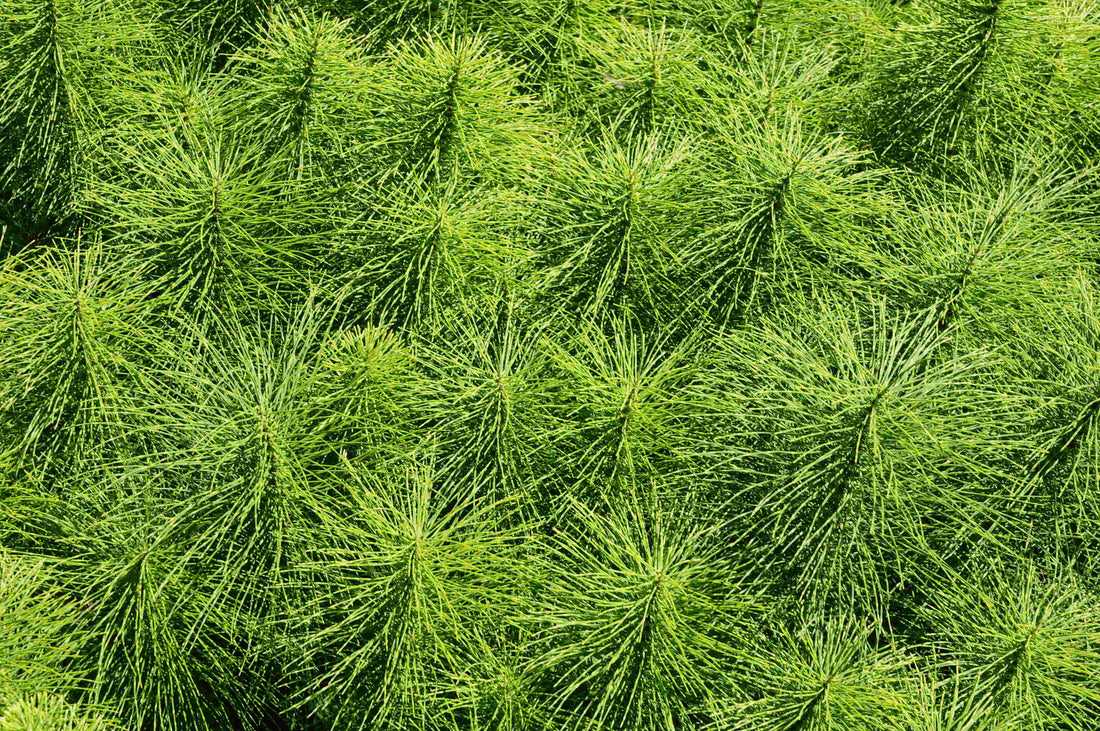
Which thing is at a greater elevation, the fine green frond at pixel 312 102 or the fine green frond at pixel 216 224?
the fine green frond at pixel 312 102

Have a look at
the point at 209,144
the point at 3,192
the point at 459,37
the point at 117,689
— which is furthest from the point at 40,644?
the point at 459,37

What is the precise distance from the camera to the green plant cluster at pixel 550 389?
1187 millimetres

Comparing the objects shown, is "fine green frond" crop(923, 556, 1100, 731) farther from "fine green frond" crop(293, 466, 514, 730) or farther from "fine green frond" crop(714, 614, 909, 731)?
"fine green frond" crop(293, 466, 514, 730)

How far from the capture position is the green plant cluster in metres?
1.19

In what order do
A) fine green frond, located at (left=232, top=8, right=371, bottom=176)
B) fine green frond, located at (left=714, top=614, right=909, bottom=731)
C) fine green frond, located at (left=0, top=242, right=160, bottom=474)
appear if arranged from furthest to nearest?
fine green frond, located at (left=232, top=8, right=371, bottom=176) → fine green frond, located at (left=0, top=242, right=160, bottom=474) → fine green frond, located at (left=714, top=614, right=909, bottom=731)

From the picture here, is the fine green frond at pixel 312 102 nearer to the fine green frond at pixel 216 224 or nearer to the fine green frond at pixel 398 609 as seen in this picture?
the fine green frond at pixel 216 224

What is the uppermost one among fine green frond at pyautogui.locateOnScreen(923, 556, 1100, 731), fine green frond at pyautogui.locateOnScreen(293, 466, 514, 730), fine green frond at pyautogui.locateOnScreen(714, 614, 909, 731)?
fine green frond at pyautogui.locateOnScreen(923, 556, 1100, 731)

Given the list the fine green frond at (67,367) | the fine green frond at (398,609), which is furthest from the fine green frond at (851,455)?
the fine green frond at (67,367)

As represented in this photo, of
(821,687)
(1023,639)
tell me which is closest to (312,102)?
(821,687)

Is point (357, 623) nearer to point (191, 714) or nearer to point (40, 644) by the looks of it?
point (191, 714)

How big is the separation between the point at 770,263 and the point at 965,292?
25 centimetres

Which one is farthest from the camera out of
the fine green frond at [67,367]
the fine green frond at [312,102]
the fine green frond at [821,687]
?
the fine green frond at [312,102]

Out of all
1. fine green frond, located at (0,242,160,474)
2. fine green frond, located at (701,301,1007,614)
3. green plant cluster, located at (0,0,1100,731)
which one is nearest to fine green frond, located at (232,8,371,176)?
green plant cluster, located at (0,0,1100,731)

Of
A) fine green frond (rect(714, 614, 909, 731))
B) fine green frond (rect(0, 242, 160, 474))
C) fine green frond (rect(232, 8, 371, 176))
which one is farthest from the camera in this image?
fine green frond (rect(232, 8, 371, 176))
